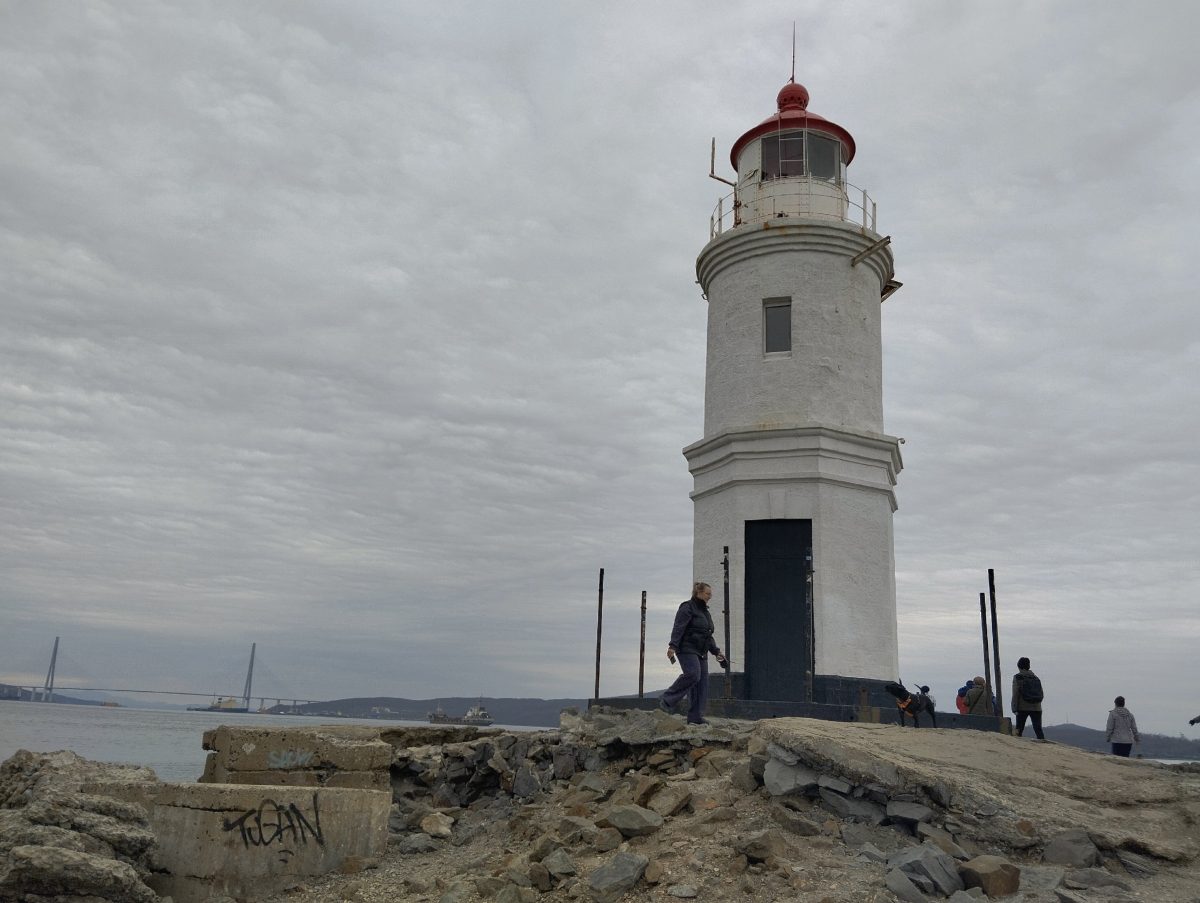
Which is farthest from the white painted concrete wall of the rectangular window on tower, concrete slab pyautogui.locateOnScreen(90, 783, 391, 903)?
concrete slab pyautogui.locateOnScreen(90, 783, 391, 903)

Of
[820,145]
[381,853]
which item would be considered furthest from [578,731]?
[820,145]

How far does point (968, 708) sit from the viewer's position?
15.6 metres

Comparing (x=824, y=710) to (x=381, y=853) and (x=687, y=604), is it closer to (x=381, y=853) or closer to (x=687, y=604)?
(x=687, y=604)

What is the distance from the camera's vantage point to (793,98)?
18.9 meters

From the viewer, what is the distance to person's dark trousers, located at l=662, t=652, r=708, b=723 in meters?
11.4

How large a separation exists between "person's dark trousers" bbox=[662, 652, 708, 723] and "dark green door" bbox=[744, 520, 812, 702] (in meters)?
4.27

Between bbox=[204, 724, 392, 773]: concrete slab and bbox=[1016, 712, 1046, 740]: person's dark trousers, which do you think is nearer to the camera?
bbox=[204, 724, 392, 773]: concrete slab

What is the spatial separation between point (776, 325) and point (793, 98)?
499 cm

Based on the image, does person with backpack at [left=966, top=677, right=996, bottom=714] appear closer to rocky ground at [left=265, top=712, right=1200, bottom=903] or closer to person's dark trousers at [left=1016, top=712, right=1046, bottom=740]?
person's dark trousers at [left=1016, top=712, right=1046, bottom=740]

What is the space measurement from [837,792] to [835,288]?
1065cm

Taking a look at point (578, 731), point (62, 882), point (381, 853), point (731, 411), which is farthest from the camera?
point (731, 411)

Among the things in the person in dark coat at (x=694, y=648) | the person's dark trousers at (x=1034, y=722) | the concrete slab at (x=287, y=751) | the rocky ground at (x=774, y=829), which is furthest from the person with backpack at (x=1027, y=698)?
the concrete slab at (x=287, y=751)

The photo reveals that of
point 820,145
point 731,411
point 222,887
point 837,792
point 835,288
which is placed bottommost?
point 222,887

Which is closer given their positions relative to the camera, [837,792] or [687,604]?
[837,792]
